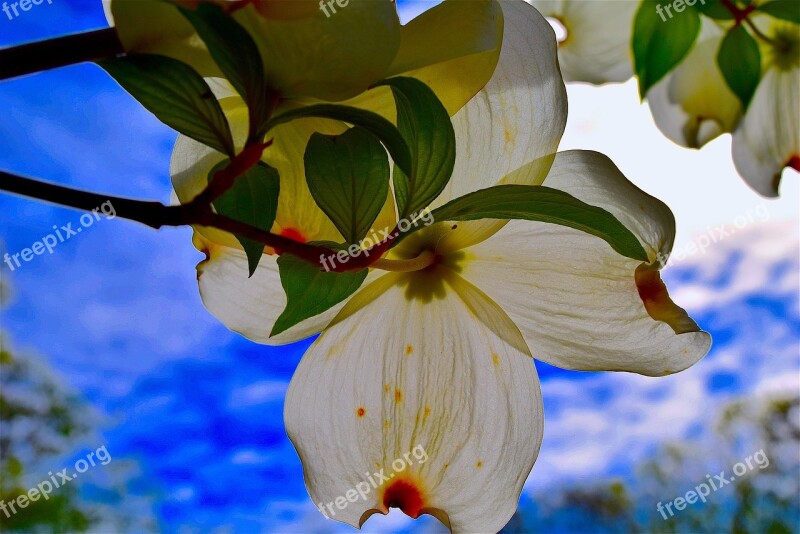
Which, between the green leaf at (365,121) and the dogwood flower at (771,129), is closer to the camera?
the green leaf at (365,121)

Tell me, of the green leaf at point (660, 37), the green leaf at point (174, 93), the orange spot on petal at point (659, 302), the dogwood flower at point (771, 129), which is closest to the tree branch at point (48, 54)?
the green leaf at point (174, 93)

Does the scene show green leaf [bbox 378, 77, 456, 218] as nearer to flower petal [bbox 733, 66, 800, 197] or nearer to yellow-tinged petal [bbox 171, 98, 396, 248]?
yellow-tinged petal [bbox 171, 98, 396, 248]

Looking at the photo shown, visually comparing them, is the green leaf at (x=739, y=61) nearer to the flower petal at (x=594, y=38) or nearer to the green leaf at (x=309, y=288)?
the flower petal at (x=594, y=38)

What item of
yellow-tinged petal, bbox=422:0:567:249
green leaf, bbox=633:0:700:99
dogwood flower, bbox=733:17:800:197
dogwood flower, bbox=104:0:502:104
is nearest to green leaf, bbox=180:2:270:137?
dogwood flower, bbox=104:0:502:104

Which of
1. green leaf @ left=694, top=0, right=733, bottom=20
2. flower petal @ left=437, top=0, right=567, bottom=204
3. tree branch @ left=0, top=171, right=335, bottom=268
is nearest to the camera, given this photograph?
tree branch @ left=0, top=171, right=335, bottom=268

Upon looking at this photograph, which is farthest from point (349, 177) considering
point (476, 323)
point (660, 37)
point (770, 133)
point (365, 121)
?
point (770, 133)

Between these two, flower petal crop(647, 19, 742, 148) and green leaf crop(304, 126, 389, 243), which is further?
flower petal crop(647, 19, 742, 148)
